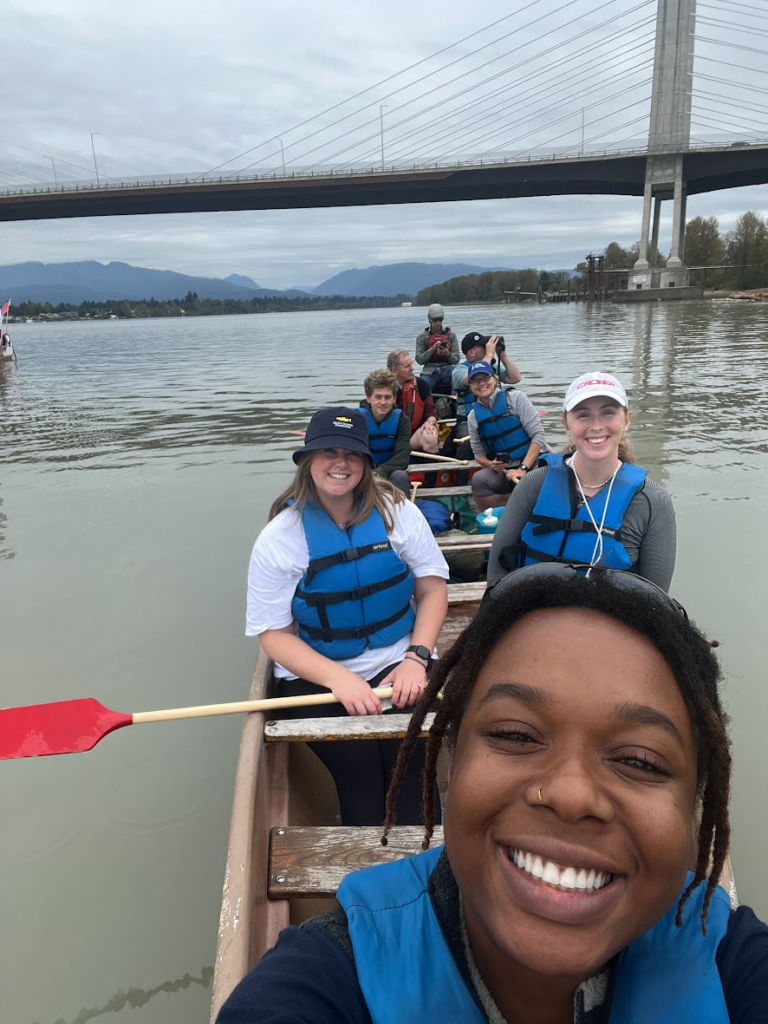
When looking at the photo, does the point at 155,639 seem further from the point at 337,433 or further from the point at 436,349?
the point at 436,349

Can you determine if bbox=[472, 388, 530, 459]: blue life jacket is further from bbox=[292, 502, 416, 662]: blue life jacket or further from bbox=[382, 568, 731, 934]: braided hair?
bbox=[382, 568, 731, 934]: braided hair

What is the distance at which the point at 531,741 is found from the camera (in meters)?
0.88

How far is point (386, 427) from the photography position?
20.5ft

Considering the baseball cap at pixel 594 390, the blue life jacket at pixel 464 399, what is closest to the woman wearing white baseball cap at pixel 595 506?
the baseball cap at pixel 594 390

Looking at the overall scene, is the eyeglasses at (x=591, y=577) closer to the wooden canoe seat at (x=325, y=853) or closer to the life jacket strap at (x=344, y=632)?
the wooden canoe seat at (x=325, y=853)

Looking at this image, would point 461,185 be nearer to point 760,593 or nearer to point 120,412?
point 120,412

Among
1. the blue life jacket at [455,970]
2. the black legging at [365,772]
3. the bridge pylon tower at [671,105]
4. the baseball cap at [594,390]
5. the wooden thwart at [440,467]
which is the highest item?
the bridge pylon tower at [671,105]

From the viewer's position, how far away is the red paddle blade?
9.18ft

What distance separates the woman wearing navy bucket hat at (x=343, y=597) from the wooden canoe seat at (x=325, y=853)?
1.23 ft

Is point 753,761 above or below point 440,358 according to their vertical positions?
below

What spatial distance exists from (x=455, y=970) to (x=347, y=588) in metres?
1.82

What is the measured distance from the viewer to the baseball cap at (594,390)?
3.00 m

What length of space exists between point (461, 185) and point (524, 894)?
5027 centimetres

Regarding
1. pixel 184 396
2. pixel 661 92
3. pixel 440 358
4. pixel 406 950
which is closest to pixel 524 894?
pixel 406 950
